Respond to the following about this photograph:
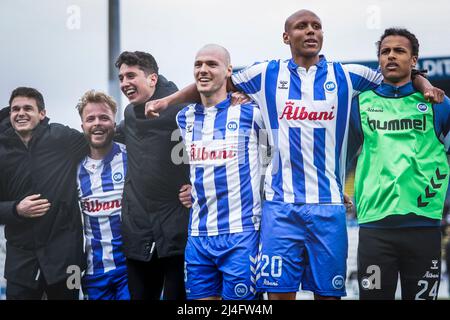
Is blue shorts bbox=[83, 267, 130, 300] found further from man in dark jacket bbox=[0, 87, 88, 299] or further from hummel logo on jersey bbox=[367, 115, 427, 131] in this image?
hummel logo on jersey bbox=[367, 115, 427, 131]

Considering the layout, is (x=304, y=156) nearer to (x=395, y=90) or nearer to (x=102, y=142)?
(x=395, y=90)

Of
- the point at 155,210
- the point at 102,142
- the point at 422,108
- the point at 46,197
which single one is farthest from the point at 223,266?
the point at 422,108

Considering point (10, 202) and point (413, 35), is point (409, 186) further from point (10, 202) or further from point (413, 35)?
point (10, 202)

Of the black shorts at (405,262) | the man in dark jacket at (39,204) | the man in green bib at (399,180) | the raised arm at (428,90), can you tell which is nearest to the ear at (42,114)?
the man in dark jacket at (39,204)

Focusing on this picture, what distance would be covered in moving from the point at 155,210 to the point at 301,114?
0.98 m

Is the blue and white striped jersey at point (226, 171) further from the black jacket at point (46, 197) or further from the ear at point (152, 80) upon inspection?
the black jacket at point (46, 197)

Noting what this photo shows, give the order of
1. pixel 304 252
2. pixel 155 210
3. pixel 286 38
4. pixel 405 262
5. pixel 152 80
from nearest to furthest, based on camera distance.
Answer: pixel 304 252 → pixel 405 262 → pixel 286 38 → pixel 155 210 → pixel 152 80

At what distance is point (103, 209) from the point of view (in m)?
3.92

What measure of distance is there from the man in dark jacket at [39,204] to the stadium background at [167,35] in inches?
4.4

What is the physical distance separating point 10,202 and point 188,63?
4.29 ft

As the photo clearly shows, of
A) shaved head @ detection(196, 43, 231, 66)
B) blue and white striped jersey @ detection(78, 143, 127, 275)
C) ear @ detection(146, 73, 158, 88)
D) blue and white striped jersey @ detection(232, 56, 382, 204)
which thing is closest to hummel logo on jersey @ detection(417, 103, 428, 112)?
blue and white striped jersey @ detection(232, 56, 382, 204)

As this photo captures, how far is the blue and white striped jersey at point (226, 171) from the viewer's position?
3.53 meters

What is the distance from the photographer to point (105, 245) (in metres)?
3.93

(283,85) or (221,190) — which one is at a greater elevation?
(283,85)
